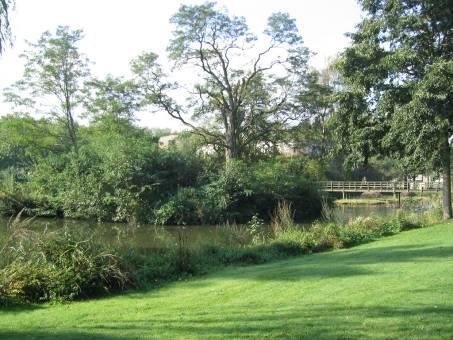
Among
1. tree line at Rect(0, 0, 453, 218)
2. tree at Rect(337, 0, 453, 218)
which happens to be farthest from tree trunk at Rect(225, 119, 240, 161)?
tree at Rect(337, 0, 453, 218)

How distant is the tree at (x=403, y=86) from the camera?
2047cm

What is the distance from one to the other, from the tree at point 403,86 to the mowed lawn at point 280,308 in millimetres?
11294

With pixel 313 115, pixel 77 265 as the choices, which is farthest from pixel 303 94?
pixel 77 265

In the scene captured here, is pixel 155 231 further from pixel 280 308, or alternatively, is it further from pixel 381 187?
pixel 381 187

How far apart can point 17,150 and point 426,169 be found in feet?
152

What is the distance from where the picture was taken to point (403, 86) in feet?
73.3

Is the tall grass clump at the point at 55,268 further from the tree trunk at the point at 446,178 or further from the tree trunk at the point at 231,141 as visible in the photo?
the tree trunk at the point at 231,141

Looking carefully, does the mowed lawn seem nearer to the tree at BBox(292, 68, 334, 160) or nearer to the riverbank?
the riverbank

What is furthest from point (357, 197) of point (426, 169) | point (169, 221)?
point (426, 169)

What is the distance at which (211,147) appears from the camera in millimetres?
49219

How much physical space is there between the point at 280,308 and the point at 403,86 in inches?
704

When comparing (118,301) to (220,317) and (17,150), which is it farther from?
(17,150)

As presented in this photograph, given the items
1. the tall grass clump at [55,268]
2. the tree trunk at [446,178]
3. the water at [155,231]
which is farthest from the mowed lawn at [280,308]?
the tree trunk at [446,178]

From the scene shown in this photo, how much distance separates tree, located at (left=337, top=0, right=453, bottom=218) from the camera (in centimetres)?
2047
